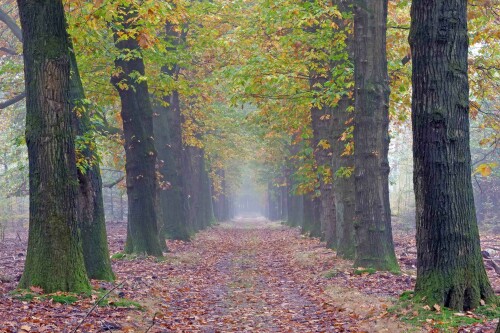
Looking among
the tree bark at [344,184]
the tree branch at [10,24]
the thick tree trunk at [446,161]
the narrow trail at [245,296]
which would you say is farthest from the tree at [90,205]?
the tree branch at [10,24]

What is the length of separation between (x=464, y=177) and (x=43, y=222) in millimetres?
6780

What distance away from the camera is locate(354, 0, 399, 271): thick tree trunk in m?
13.6

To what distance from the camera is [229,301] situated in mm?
11633

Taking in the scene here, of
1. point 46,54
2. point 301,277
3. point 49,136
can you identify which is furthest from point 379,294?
point 46,54

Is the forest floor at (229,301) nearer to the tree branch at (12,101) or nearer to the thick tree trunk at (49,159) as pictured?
the thick tree trunk at (49,159)

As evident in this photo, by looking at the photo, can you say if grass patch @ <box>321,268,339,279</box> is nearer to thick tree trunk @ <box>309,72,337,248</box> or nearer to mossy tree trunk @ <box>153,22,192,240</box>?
thick tree trunk @ <box>309,72,337,248</box>

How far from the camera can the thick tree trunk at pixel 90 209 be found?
11805mm

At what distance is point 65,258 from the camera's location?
952 cm

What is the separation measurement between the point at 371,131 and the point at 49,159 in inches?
302

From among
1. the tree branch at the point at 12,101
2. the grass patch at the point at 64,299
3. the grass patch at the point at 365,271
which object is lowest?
the grass patch at the point at 365,271

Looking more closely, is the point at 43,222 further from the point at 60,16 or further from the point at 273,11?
the point at 273,11

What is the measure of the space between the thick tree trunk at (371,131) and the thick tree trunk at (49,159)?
704 cm

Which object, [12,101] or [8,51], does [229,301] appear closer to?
[12,101]

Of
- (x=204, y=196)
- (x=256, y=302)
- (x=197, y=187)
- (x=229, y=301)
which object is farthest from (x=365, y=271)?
(x=204, y=196)
